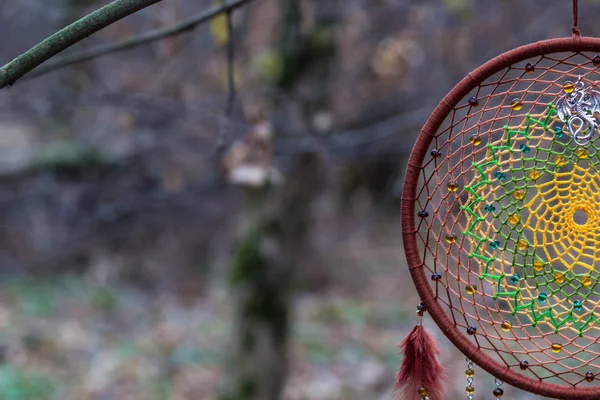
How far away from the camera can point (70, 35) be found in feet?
4.09

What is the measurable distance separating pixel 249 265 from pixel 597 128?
2.63 meters

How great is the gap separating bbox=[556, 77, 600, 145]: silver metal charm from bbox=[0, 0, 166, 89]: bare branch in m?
0.76

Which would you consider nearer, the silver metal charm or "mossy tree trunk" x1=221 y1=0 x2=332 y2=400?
the silver metal charm

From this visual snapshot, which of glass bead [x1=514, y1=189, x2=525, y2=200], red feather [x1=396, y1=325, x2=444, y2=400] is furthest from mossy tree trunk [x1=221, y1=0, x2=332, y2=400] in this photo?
glass bead [x1=514, y1=189, x2=525, y2=200]

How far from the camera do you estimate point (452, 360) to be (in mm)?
4711

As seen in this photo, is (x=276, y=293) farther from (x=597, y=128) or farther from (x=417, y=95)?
(x=597, y=128)

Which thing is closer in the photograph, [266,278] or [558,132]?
[558,132]

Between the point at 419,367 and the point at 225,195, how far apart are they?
6.14 metres

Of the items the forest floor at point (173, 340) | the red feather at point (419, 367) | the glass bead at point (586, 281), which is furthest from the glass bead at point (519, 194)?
the forest floor at point (173, 340)

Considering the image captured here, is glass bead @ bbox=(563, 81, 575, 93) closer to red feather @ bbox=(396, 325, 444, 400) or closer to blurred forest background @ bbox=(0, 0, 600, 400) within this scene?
red feather @ bbox=(396, 325, 444, 400)

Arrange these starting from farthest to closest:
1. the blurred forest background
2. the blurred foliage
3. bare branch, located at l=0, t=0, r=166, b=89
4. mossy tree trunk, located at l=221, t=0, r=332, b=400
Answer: the blurred foliage
mossy tree trunk, located at l=221, t=0, r=332, b=400
the blurred forest background
bare branch, located at l=0, t=0, r=166, b=89

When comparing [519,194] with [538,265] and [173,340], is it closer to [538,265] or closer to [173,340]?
[538,265]

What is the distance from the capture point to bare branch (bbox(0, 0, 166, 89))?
1224mm

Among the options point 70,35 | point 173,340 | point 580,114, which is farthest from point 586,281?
point 173,340
